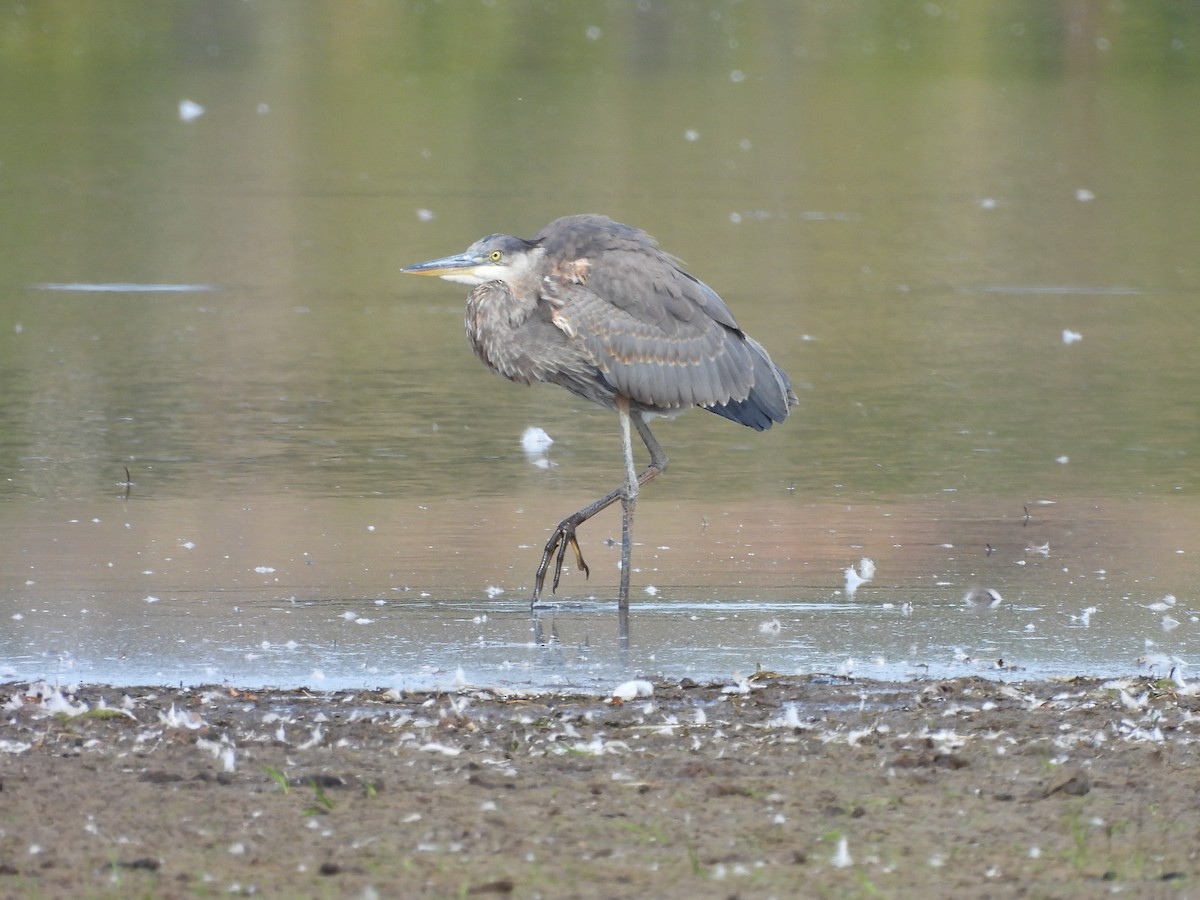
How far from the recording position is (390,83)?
27.7 metres

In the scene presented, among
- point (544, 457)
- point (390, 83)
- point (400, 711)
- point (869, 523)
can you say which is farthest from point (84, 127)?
point (400, 711)

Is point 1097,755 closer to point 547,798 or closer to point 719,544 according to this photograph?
point 547,798

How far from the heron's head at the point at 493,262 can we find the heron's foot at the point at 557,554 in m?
0.90

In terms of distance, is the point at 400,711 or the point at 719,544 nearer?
the point at 400,711

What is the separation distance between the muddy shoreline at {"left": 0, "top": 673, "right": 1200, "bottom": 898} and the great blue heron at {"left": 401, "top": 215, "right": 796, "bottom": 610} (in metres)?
1.83

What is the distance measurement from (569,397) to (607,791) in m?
6.61

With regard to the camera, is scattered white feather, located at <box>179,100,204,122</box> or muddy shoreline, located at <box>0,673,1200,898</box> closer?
muddy shoreline, located at <box>0,673,1200,898</box>

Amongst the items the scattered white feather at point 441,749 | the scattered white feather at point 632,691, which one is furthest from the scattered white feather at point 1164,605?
the scattered white feather at point 441,749

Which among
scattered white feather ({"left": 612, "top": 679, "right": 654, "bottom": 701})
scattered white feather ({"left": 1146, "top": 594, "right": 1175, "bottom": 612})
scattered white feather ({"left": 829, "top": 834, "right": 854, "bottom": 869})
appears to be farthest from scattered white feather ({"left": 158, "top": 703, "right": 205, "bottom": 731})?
scattered white feather ({"left": 1146, "top": 594, "right": 1175, "bottom": 612})

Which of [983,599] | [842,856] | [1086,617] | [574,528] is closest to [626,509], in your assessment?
[574,528]

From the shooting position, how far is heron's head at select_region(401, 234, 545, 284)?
7785 mm

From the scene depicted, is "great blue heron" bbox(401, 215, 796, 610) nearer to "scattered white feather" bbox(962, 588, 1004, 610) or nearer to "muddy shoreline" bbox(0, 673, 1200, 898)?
"scattered white feather" bbox(962, 588, 1004, 610)

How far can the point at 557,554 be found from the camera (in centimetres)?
782

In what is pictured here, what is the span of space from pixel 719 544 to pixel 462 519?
1.03 metres
